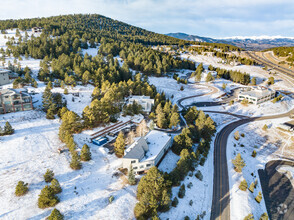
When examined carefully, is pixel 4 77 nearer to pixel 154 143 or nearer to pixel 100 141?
pixel 100 141

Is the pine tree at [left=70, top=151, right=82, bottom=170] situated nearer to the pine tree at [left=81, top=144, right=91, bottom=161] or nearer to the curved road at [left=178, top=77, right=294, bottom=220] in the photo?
the pine tree at [left=81, top=144, right=91, bottom=161]

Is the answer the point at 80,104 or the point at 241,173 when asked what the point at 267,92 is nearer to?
the point at 241,173

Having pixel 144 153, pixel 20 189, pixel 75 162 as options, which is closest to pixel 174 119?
pixel 144 153

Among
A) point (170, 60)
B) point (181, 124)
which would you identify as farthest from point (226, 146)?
point (170, 60)

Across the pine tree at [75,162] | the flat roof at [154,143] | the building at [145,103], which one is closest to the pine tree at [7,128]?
the pine tree at [75,162]

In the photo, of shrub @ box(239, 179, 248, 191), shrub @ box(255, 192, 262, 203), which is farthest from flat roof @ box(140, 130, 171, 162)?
shrub @ box(255, 192, 262, 203)

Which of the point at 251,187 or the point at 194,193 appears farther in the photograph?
the point at 251,187
